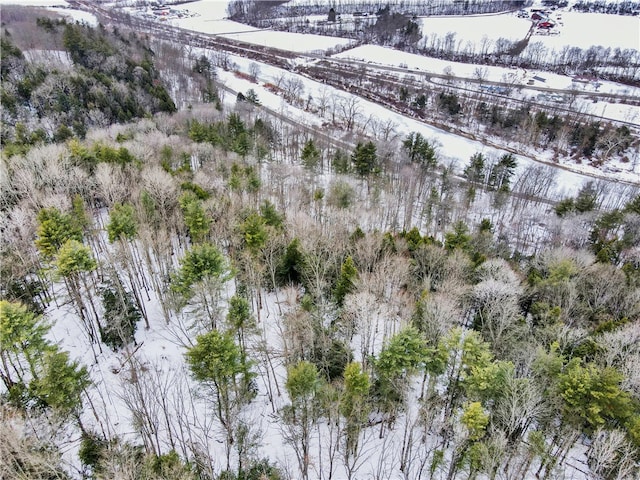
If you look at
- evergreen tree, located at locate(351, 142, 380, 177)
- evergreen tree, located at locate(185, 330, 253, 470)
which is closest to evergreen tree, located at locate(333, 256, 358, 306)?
evergreen tree, located at locate(185, 330, 253, 470)

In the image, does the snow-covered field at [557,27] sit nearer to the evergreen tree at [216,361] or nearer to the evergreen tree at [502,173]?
the evergreen tree at [502,173]

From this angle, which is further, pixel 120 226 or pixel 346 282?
pixel 346 282

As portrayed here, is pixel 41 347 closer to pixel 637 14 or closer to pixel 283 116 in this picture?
pixel 283 116

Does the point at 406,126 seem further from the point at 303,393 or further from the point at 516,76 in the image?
the point at 303,393

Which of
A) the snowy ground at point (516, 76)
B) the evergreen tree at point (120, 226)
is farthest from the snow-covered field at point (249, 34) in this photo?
the evergreen tree at point (120, 226)

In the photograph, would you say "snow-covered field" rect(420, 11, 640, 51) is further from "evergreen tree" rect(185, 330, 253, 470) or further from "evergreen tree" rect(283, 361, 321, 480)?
"evergreen tree" rect(185, 330, 253, 470)

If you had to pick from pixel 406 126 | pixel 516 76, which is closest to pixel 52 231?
pixel 406 126

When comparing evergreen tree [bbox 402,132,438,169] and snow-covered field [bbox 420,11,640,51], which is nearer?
evergreen tree [bbox 402,132,438,169]

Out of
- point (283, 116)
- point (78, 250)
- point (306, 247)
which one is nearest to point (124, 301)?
point (78, 250)
